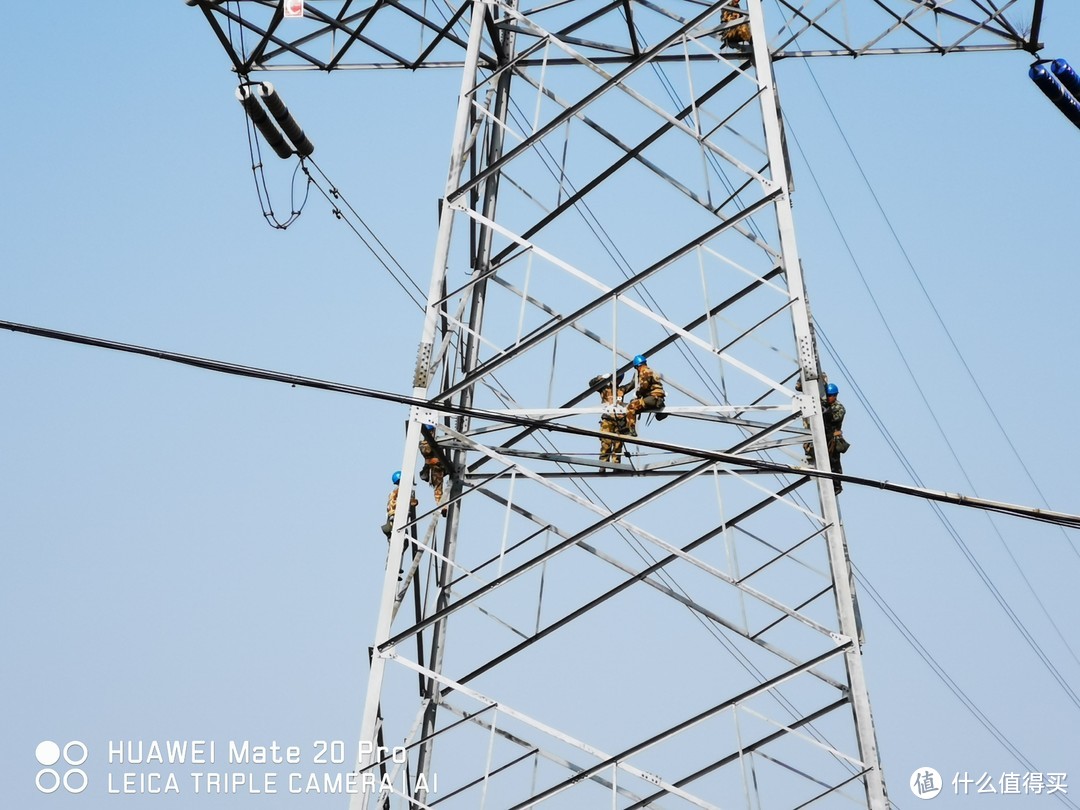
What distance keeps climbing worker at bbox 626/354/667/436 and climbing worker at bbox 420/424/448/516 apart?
77.1 inches

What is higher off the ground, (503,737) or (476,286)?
(476,286)

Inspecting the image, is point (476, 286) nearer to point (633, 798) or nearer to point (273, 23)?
point (273, 23)

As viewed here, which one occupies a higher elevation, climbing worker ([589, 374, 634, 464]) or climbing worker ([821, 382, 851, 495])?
climbing worker ([821, 382, 851, 495])

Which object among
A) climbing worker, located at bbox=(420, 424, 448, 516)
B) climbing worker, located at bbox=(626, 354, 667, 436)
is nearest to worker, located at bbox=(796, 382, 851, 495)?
climbing worker, located at bbox=(626, 354, 667, 436)

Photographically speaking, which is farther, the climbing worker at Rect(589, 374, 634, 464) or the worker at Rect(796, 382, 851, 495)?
the worker at Rect(796, 382, 851, 495)

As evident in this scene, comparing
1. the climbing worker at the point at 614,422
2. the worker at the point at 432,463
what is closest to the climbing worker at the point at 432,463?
the worker at the point at 432,463

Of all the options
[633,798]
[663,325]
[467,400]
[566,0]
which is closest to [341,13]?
[566,0]

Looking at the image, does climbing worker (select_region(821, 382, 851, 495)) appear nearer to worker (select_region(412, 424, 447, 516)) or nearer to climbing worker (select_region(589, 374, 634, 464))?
climbing worker (select_region(589, 374, 634, 464))

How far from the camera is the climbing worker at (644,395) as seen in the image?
16594 millimetres

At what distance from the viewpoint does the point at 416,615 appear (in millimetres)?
15852

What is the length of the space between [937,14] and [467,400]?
Result: 795 cm

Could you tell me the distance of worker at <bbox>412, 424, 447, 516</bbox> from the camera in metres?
15.8

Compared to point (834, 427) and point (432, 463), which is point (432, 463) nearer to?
point (432, 463)

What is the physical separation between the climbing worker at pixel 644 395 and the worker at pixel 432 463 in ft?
6.44
